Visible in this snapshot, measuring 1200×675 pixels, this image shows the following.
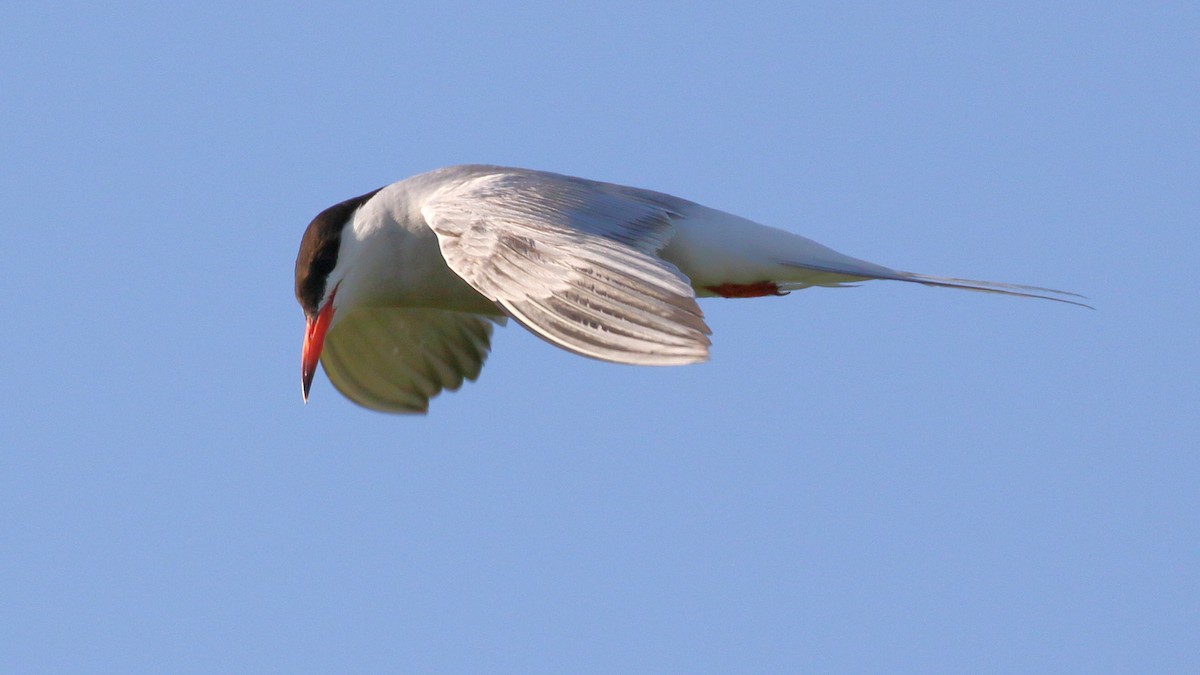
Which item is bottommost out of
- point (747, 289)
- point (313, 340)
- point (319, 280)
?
point (313, 340)

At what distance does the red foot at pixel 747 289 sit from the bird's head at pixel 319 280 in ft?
6.46

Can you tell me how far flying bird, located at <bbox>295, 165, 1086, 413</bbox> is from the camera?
594cm

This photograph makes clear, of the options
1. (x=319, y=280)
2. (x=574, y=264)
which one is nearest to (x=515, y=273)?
(x=574, y=264)

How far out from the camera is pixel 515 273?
6500mm

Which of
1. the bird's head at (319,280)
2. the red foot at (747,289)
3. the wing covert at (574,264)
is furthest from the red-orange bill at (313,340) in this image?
the red foot at (747,289)

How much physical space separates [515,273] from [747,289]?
7.48ft

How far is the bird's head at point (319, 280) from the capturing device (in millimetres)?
8328

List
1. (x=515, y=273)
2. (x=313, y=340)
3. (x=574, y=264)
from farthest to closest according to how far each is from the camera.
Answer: (x=313, y=340)
(x=515, y=273)
(x=574, y=264)

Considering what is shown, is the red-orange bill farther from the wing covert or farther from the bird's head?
the wing covert

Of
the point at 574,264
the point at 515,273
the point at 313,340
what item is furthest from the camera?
the point at 313,340

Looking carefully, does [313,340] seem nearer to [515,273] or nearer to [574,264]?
[515,273]

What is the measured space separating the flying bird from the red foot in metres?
0.01

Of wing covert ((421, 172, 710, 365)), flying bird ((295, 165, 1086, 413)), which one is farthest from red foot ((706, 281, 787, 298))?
wing covert ((421, 172, 710, 365))

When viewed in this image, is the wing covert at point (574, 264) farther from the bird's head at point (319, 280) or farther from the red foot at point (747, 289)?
the bird's head at point (319, 280)
